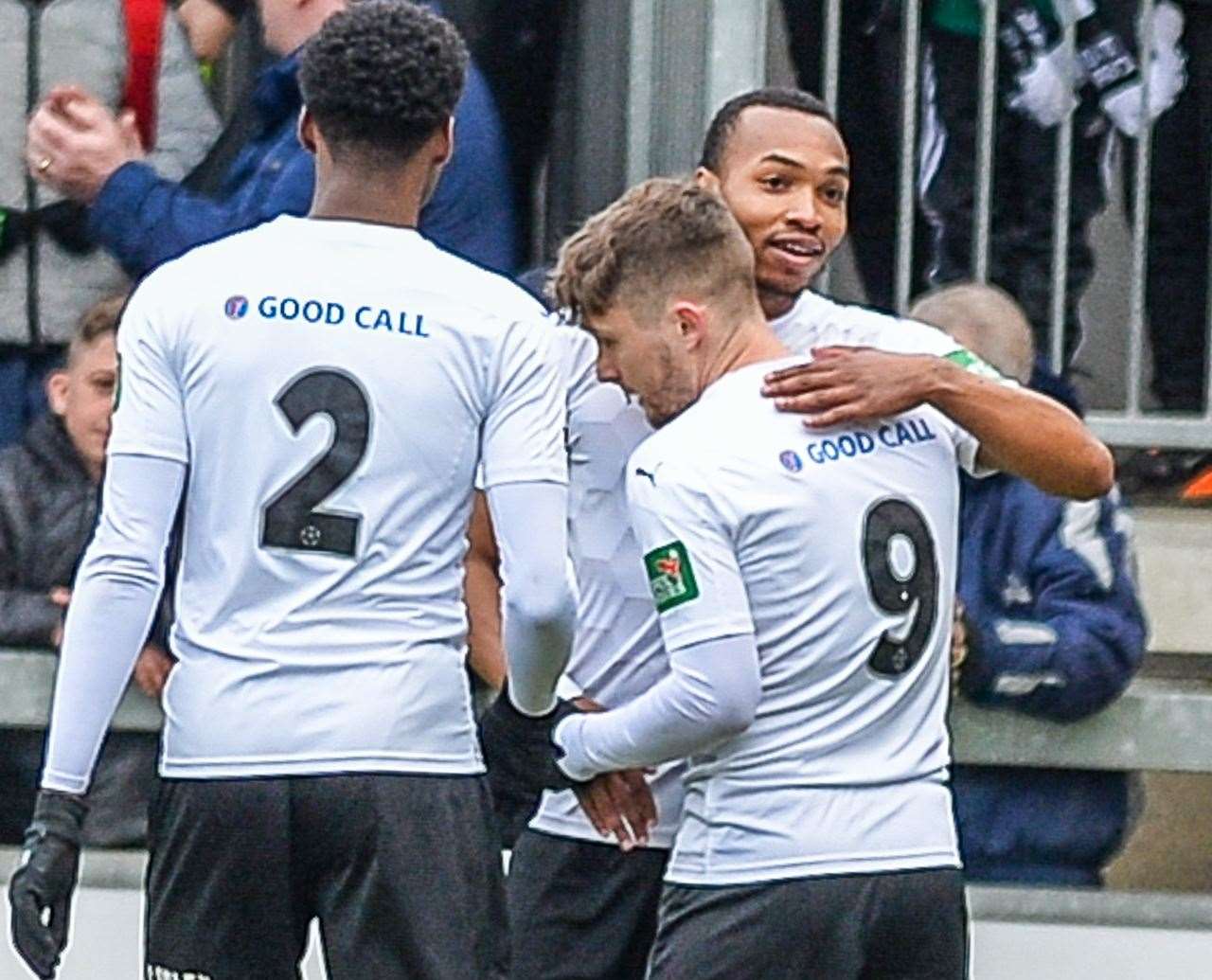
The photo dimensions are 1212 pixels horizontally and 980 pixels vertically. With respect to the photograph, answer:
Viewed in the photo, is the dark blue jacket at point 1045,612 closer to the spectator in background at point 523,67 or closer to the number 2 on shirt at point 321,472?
the spectator in background at point 523,67

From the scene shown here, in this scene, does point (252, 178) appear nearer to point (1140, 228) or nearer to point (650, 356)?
point (650, 356)

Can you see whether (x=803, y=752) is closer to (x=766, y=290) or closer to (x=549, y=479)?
(x=549, y=479)

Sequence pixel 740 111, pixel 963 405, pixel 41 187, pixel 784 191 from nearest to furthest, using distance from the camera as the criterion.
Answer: pixel 963 405, pixel 784 191, pixel 740 111, pixel 41 187

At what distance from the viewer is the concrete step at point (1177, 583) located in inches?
244

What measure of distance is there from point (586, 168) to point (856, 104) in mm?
544

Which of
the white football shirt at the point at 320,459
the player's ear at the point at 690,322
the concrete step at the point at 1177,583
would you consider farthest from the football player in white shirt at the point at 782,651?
the concrete step at the point at 1177,583

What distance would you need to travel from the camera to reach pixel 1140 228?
6055mm

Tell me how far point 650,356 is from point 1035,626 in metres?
1.41

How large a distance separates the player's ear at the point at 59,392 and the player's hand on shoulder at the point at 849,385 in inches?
71.7

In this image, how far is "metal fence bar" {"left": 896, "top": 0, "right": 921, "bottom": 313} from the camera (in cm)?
598

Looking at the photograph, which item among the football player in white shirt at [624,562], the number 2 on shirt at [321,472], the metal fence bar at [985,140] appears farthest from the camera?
the metal fence bar at [985,140]

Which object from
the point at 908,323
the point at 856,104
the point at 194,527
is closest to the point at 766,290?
the point at 908,323

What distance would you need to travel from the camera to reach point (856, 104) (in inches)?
241

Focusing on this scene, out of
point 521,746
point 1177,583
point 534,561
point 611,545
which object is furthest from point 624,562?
point 1177,583
